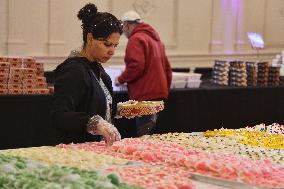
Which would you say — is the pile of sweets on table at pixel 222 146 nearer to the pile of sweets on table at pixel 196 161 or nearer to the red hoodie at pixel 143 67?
the pile of sweets on table at pixel 196 161

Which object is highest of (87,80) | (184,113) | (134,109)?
(87,80)

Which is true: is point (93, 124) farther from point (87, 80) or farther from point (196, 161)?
point (196, 161)

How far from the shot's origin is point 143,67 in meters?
5.97

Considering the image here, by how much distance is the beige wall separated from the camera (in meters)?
7.19

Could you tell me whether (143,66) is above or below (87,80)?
below

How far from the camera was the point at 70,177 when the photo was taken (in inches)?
91.6

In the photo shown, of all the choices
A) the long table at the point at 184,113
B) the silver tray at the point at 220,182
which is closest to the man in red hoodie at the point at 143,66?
the long table at the point at 184,113

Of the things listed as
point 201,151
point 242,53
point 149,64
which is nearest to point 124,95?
point 149,64

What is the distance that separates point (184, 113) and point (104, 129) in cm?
370

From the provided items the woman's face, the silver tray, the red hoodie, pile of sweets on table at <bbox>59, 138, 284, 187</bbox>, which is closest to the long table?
the red hoodie

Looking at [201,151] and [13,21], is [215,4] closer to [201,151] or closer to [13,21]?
[13,21]

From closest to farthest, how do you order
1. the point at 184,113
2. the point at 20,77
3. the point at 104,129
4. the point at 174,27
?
the point at 104,129, the point at 20,77, the point at 184,113, the point at 174,27

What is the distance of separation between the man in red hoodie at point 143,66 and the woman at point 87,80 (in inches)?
94.9

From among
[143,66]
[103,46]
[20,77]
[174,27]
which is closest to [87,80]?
[103,46]
